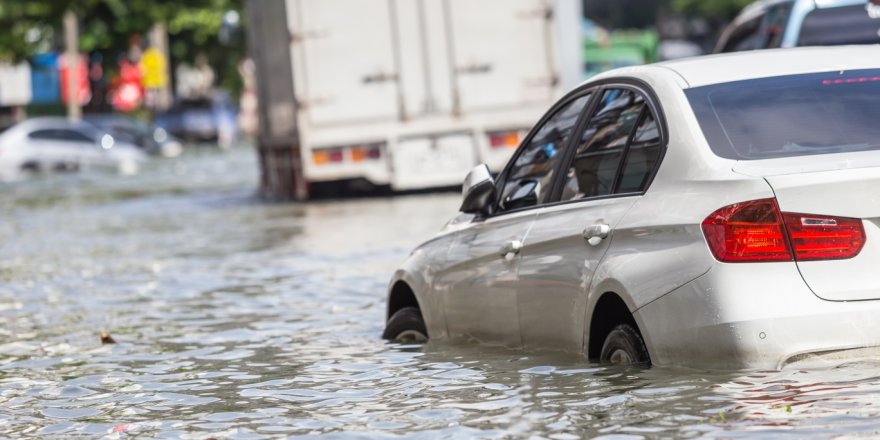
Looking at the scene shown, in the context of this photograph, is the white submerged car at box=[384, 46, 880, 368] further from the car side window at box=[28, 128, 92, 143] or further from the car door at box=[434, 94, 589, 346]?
the car side window at box=[28, 128, 92, 143]

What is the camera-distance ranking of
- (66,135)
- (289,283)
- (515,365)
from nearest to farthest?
(515,365) → (289,283) → (66,135)

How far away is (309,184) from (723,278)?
16960mm

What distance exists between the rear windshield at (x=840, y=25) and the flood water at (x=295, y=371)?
143 inches

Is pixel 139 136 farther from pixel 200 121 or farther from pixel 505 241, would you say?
pixel 505 241

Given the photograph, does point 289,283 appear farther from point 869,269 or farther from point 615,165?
point 869,269

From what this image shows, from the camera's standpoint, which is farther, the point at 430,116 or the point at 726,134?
the point at 430,116

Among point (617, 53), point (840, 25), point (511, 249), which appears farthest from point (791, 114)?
point (617, 53)

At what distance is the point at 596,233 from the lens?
6883 millimetres

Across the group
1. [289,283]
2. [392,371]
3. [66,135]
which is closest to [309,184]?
[289,283]

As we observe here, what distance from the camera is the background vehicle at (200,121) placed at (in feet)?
229

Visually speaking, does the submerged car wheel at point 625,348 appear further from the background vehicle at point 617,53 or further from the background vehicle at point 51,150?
the background vehicle at point 51,150

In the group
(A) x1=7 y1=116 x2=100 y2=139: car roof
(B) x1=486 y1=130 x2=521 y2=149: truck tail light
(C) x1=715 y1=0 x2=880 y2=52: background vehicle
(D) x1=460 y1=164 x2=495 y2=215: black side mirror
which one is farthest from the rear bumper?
(A) x1=7 y1=116 x2=100 y2=139: car roof

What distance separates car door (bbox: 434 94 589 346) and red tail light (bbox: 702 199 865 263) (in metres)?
1.48

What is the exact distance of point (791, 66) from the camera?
7.09m
